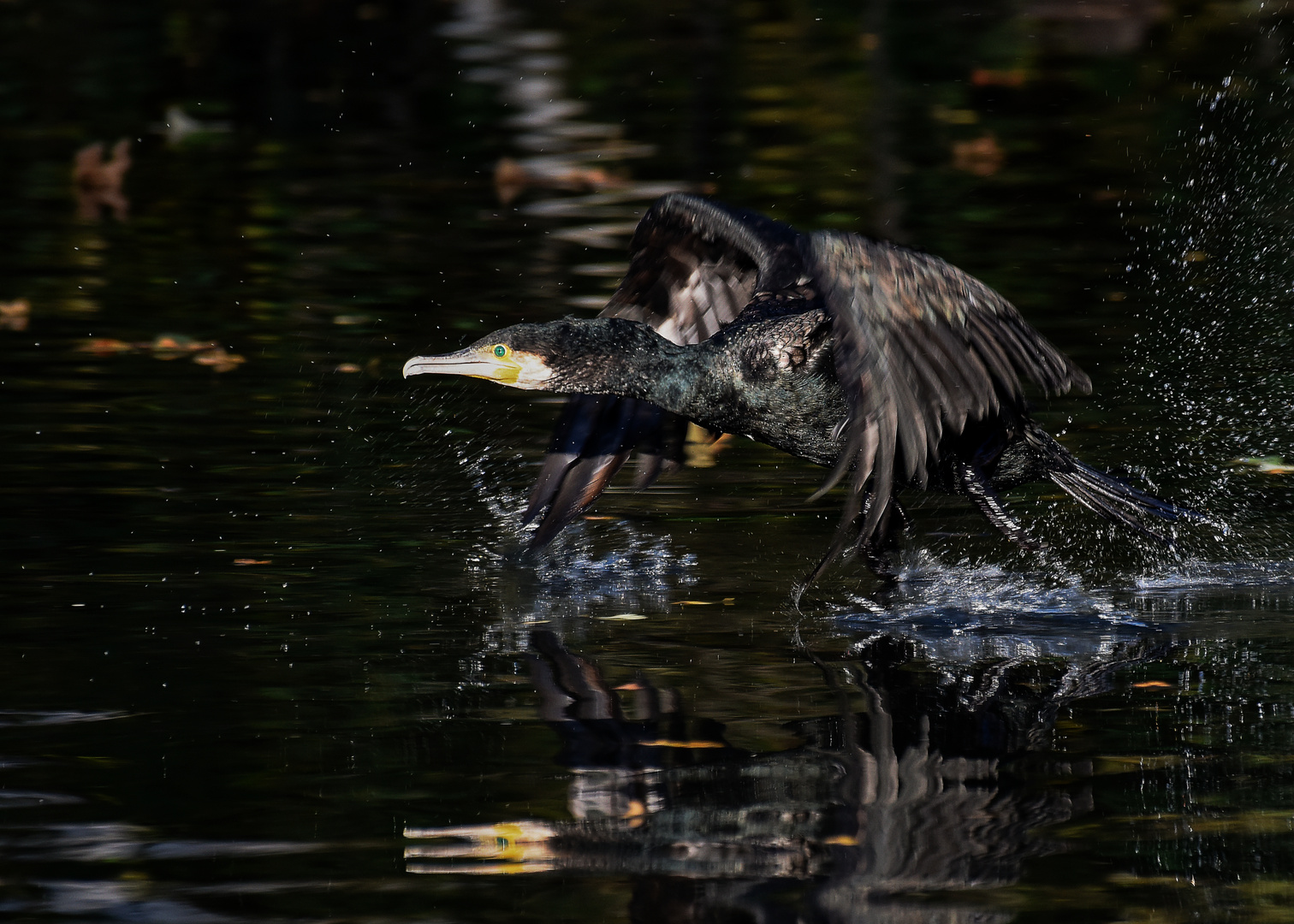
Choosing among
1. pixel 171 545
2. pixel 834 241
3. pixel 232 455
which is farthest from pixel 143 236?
pixel 834 241

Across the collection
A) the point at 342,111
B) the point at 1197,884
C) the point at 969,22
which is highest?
the point at 969,22

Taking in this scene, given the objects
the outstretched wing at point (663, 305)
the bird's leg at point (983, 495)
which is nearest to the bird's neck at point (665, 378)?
the outstretched wing at point (663, 305)

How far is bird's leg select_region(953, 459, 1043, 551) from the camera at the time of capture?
6312mm

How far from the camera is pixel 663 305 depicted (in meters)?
7.40

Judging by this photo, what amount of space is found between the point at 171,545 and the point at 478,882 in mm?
3088

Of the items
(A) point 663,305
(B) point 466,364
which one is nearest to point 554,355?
(B) point 466,364

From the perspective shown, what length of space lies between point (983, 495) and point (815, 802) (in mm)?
2405

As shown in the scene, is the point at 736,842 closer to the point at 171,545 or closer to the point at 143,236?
the point at 171,545

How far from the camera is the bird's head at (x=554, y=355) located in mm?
5918

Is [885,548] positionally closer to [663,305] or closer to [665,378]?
[665,378]

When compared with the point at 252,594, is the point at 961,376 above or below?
above

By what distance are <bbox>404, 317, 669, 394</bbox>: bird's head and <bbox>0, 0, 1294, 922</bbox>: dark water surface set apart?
0.73 m

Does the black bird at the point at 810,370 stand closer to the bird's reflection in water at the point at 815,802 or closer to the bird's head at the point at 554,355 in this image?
the bird's head at the point at 554,355

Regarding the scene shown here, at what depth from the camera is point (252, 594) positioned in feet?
19.7
